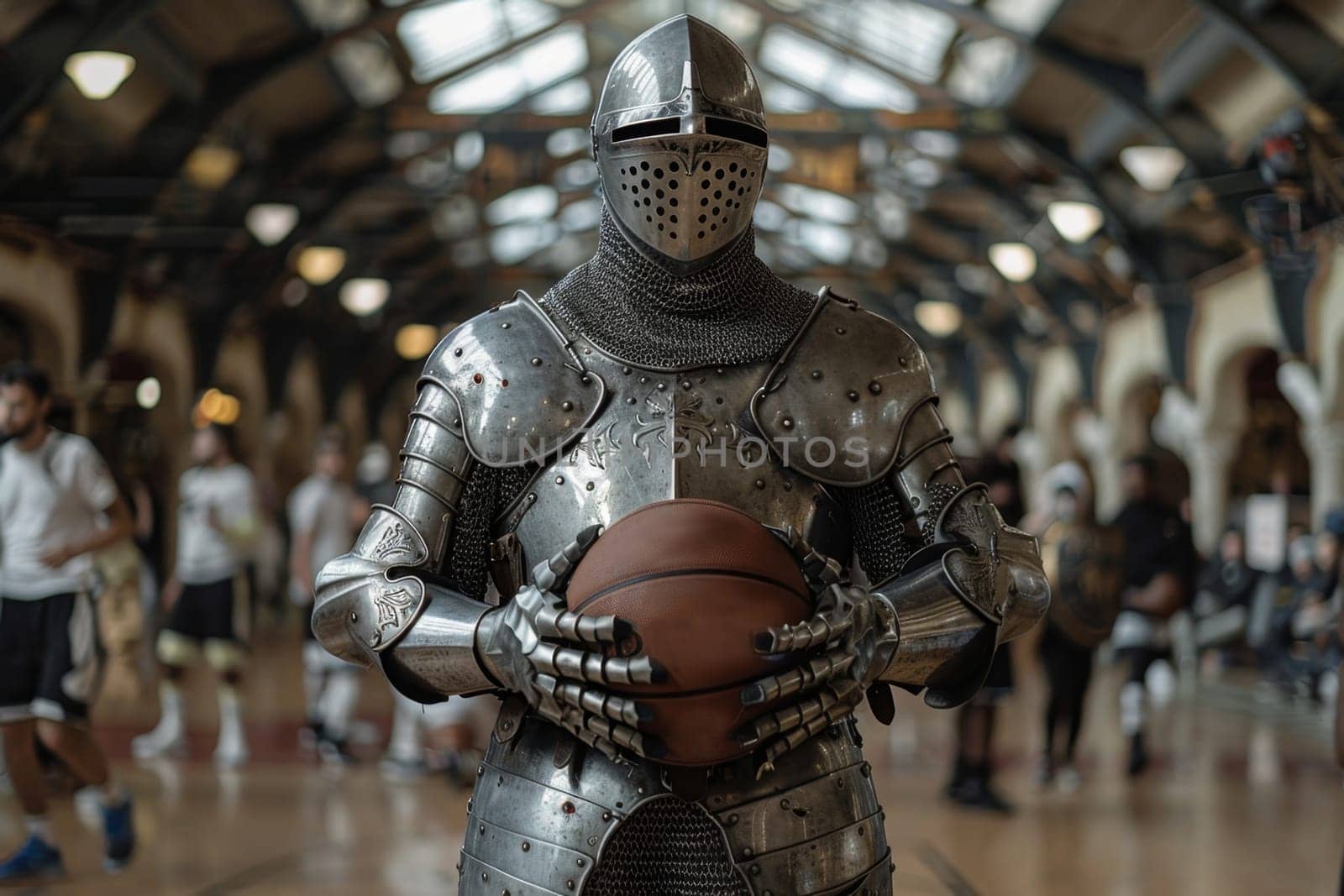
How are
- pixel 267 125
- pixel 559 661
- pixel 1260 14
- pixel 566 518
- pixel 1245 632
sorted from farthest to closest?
pixel 267 125, pixel 1245 632, pixel 1260 14, pixel 566 518, pixel 559 661

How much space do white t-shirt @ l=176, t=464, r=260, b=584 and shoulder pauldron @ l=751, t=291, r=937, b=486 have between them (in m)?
6.89

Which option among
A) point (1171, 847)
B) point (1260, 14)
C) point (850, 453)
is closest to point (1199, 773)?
point (1171, 847)

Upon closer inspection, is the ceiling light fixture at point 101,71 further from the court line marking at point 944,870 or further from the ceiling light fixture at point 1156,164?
the ceiling light fixture at point 1156,164

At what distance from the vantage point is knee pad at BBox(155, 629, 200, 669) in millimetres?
8797

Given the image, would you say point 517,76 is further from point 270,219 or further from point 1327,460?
point 1327,460

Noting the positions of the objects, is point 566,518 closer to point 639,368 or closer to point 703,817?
point 639,368

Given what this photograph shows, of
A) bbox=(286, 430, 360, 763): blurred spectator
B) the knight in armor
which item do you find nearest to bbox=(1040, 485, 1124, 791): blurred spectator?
bbox=(286, 430, 360, 763): blurred spectator

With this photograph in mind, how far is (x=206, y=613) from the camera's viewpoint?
8.78 metres

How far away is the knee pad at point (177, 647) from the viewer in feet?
28.9

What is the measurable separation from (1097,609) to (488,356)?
21.3 ft

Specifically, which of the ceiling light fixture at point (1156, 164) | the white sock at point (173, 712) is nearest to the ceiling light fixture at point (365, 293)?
the ceiling light fixture at point (1156, 164)

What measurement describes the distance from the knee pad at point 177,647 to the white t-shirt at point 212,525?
311 millimetres

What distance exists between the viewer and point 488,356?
250 cm

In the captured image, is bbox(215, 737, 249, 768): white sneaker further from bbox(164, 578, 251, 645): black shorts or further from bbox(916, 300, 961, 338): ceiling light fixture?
bbox(916, 300, 961, 338): ceiling light fixture
